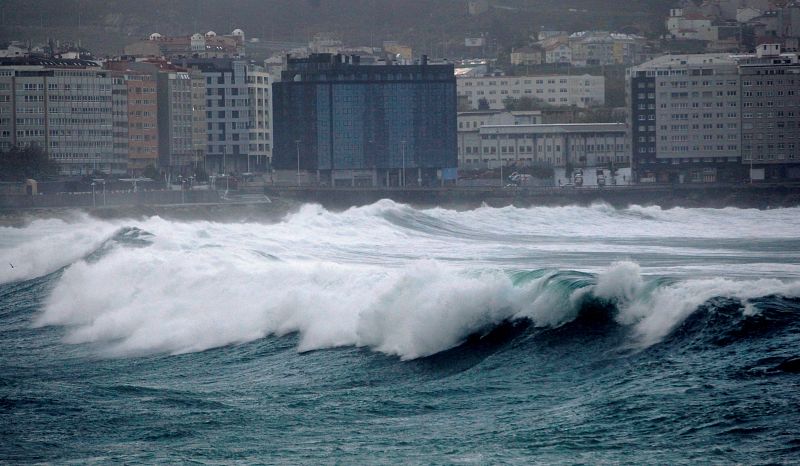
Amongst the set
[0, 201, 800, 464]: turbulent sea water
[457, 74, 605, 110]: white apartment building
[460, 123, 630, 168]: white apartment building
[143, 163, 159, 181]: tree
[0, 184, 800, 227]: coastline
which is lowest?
[0, 201, 800, 464]: turbulent sea water

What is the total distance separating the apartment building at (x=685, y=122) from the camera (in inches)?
4373

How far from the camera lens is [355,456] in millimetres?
15414

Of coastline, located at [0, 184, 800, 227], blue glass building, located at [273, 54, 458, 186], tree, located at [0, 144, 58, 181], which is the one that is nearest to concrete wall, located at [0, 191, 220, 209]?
coastline, located at [0, 184, 800, 227]

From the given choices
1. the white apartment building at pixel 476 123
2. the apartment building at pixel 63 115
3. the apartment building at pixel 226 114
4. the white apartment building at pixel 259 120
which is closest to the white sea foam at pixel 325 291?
the apartment building at pixel 63 115

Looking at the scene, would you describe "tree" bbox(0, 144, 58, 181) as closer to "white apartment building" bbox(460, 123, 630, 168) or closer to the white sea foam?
"white apartment building" bbox(460, 123, 630, 168)

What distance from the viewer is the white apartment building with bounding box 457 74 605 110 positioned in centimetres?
15238

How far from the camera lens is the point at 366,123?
11062 centimetres

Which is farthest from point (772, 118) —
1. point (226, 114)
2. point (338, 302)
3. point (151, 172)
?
point (338, 302)

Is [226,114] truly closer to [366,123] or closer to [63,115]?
[366,123]

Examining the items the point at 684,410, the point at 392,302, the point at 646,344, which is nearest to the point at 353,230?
the point at 392,302

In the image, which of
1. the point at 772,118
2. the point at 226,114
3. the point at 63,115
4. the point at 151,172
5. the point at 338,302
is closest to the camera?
the point at 338,302

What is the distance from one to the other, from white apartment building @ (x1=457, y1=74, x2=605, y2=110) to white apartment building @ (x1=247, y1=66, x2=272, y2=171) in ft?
119

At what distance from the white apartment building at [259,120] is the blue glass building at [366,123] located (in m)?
6.36

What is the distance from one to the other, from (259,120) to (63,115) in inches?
831
